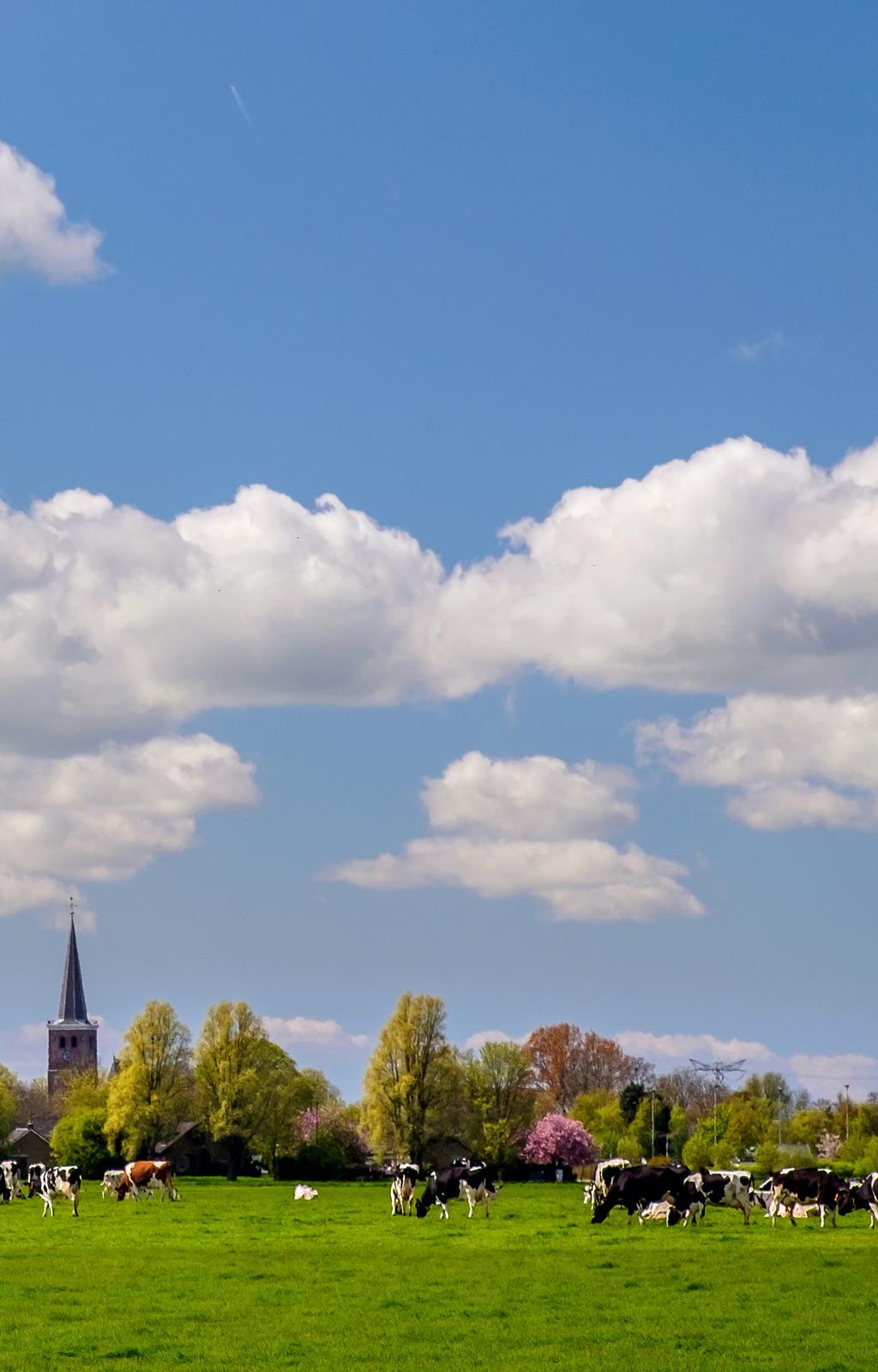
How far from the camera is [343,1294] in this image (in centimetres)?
2717

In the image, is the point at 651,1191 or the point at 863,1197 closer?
the point at 651,1191

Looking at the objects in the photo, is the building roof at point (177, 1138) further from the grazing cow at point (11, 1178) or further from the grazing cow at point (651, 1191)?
the grazing cow at point (651, 1191)

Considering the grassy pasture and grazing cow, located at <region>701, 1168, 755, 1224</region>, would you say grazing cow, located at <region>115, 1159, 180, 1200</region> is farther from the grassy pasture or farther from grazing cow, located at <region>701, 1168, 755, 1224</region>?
grazing cow, located at <region>701, 1168, 755, 1224</region>

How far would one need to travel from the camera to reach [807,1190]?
156 ft

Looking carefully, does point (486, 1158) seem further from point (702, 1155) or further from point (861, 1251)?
point (861, 1251)

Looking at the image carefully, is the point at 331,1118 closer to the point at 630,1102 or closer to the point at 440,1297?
the point at 630,1102

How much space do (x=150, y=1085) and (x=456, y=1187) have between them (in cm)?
5703

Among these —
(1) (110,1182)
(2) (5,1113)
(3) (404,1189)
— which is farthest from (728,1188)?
(2) (5,1113)

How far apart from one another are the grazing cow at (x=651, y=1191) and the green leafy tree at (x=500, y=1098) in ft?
210

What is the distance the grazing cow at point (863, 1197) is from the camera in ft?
149

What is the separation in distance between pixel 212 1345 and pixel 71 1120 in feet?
291

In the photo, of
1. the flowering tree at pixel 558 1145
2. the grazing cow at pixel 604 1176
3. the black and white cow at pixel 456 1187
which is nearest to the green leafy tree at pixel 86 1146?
the flowering tree at pixel 558 1145

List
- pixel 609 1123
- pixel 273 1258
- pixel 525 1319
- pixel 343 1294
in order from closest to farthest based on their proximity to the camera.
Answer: pixel 525 1319, pixel 343 1294, pixel 273 1258, pixel 609 1123

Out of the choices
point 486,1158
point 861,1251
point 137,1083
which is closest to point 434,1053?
point 486,1158
